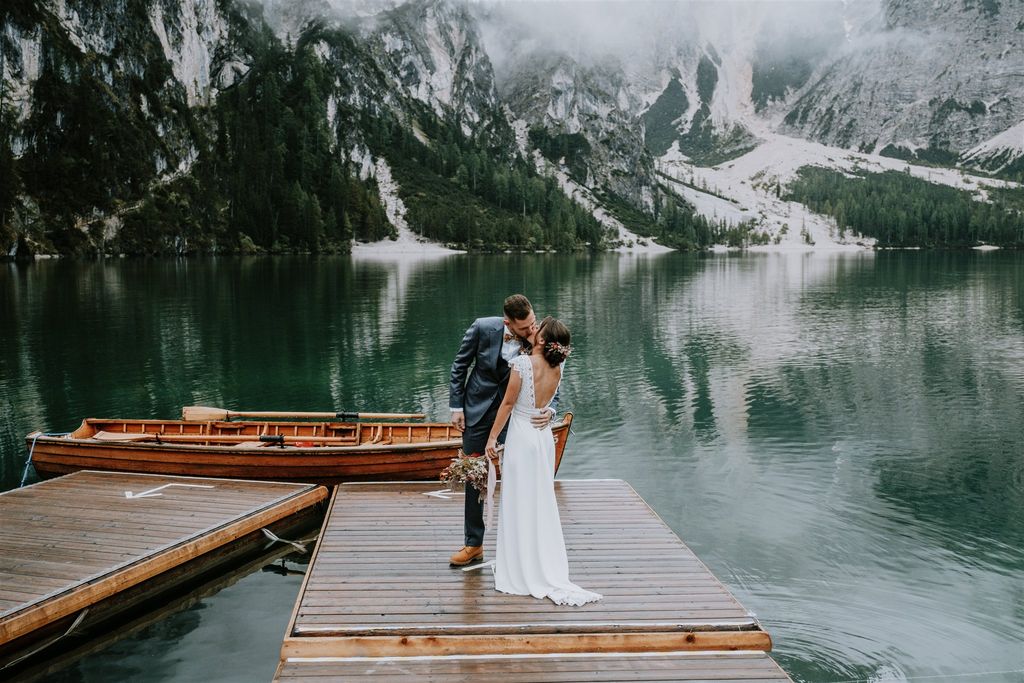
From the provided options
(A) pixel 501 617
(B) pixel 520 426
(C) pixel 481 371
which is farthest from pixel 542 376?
(A) pixel 501 617

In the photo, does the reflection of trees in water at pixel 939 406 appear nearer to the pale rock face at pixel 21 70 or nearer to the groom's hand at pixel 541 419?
the groom's hand at pixel 541 419

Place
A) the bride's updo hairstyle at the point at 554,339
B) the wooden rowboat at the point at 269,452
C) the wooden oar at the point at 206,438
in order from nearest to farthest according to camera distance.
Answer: the bride's updo hairstyle at the point at 554,339, the wooden rowboat at the point at 269,452, the wooden oar at the point at 206,438

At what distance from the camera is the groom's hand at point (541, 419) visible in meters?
8.28

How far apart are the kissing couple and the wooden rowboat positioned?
21.0 feet

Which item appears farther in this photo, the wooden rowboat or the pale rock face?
the pale rock face

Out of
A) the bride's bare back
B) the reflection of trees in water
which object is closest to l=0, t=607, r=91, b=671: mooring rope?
the bride's bare back

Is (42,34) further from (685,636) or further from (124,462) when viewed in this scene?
(685,636)

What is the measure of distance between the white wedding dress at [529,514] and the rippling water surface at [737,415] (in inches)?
170

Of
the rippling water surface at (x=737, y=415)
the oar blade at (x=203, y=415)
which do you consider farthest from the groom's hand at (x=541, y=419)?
the oar blade at (x=203, y=415)

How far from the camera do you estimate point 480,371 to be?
8984mm

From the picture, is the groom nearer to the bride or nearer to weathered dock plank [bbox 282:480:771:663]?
the bride

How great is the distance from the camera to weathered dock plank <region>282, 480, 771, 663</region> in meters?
7.95

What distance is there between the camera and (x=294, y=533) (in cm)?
1490

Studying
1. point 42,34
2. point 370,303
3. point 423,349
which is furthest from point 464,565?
point 42,34
